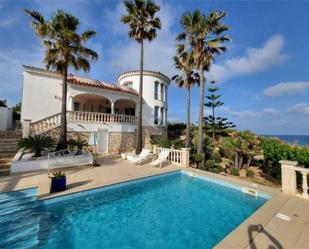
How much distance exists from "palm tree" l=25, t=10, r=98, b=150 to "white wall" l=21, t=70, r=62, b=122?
4.63 metres

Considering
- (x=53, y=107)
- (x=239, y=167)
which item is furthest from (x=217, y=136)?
(x=53, y=107)

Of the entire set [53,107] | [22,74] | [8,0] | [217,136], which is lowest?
[217,136]

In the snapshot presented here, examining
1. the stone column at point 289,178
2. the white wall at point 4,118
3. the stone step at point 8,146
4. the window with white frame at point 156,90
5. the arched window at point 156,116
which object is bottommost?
the stone column at point 289,178

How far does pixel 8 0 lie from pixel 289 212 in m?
17.2

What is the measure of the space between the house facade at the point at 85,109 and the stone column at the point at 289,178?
1385 centimetres

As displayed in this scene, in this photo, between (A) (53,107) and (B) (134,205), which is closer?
(B) (134,205)

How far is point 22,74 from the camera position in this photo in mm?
14602

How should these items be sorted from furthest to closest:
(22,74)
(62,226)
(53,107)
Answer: (53,107)
(22,74)
(62,226)

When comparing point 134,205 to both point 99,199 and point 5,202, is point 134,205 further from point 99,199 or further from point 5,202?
point 5,202

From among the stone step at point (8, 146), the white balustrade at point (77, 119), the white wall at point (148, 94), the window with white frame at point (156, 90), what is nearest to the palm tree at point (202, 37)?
the white wall at point (148, 94)

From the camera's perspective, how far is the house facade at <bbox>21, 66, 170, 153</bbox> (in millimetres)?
14328

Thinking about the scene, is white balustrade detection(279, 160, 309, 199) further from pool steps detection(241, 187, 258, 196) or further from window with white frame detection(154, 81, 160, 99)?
window with white frame detection(154, 81, 160, 99)

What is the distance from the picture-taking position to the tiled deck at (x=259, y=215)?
3.73m

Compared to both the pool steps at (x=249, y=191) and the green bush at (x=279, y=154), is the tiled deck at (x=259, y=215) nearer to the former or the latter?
the pool steps at (x=249, y=191)
